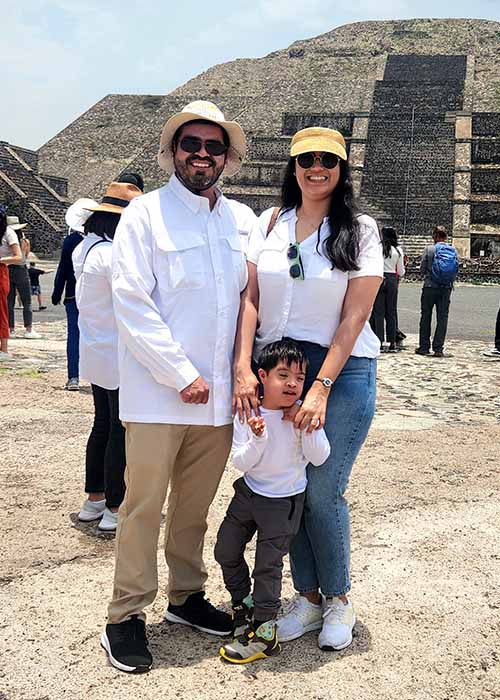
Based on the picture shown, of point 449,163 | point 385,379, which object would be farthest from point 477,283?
point 385,379

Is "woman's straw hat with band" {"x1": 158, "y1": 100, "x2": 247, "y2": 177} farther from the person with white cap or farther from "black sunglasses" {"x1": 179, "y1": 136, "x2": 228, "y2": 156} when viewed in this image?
the person with white cap

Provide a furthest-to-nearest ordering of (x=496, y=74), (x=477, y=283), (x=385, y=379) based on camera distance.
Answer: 1. (x=496, y=74)
2. (x=477, y=283)
3. (x=385, y=379)

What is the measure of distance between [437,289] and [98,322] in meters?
7.06

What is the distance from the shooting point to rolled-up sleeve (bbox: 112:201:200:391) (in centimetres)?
274

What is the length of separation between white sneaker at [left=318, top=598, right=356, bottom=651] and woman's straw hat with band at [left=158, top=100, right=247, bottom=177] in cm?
170

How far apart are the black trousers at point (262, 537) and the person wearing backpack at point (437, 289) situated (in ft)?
25.0

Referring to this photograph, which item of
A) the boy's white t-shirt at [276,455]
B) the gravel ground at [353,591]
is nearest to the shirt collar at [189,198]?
the boy's white t-shirt at [276,455]

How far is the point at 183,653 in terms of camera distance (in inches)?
115

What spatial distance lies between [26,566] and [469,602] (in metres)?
1.88

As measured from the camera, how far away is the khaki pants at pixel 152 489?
9.27ft

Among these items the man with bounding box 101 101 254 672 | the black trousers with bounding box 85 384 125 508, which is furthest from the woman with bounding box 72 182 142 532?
the man with bounding box 101 101 254 672

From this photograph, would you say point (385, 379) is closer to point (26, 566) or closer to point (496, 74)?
point (26, 566)

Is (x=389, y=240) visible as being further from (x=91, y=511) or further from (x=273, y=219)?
(x=273, y=219)

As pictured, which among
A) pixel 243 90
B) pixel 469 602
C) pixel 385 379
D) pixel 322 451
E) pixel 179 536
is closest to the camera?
pixel 322 451
